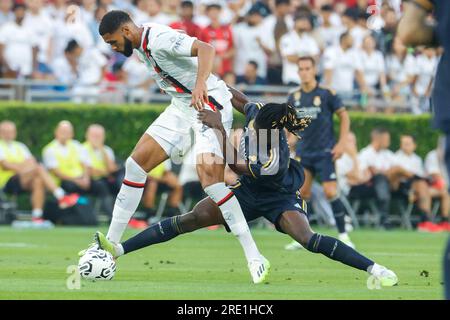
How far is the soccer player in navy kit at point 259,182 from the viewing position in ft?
36.1

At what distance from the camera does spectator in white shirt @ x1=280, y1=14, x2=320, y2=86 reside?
23984 millimetres

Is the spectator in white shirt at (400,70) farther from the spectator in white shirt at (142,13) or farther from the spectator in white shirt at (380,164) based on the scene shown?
the spectator in white shirt at (142,13)

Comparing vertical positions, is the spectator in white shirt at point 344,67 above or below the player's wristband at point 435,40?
below

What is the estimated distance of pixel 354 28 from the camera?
25.9 meters

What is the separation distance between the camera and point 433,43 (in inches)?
261

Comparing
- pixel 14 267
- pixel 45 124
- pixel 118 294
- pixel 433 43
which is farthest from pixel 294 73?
pixel 433 43

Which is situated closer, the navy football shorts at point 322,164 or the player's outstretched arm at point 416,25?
the player's outstretched arm at point 416,25

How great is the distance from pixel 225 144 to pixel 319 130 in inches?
255

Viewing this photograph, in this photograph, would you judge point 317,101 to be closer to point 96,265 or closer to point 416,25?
point 96,265

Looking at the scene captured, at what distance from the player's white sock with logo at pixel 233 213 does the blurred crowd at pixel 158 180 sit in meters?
9.02

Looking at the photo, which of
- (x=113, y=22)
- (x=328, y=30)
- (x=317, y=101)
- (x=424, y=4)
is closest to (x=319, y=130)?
(x=317, y=101)

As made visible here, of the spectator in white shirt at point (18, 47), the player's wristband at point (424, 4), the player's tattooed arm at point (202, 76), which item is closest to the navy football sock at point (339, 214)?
the player's tattooed arm at point (202, 76)
